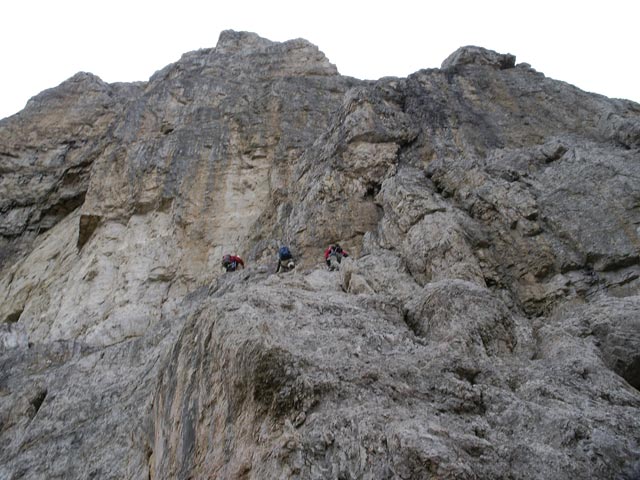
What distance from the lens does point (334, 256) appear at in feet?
63.2

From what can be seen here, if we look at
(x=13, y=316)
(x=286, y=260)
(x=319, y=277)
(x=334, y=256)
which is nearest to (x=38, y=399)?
(x=319, y=277)

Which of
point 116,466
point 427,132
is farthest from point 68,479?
point 427,132

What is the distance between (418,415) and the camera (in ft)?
25.6

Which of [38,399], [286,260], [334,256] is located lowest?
[38,399]

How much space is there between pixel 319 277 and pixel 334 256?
2.00m

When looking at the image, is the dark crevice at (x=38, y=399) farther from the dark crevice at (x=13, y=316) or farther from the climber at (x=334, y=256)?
the dark crevice at (x=13, y=316)

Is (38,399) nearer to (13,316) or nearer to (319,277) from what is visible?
(319,277)

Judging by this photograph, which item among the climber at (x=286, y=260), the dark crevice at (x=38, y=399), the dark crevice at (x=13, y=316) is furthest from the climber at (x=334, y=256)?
the dark crevice at (x=13, y=316)

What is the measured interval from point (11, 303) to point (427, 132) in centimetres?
2176

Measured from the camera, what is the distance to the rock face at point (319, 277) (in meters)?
Answer: 8.03

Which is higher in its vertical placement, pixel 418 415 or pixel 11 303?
pixel 418 415

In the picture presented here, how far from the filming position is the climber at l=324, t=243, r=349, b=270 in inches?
736

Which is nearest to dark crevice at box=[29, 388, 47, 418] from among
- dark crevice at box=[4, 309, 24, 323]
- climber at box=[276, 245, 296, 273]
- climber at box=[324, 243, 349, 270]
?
climber at box=[276, 245, 296, 273]

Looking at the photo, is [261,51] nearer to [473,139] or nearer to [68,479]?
[473,139]
